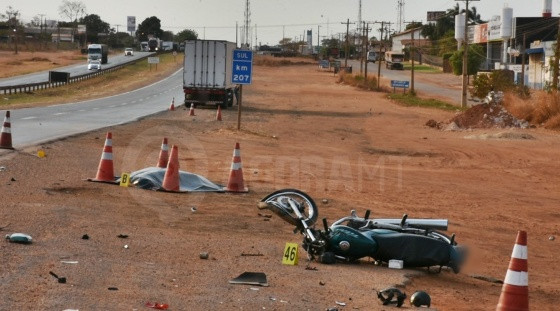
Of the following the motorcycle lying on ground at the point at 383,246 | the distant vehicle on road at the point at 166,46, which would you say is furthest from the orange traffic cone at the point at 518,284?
the distant vehicle on road at the point at 166,46

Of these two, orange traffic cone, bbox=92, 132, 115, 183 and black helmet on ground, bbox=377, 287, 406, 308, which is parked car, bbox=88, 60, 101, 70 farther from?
black helmet on ground, bbox=377, 287, 406, 308

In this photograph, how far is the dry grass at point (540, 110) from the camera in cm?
4472

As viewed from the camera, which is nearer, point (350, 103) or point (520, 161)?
point (520, 161)

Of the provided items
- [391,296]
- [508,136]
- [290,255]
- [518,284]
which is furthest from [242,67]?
[518,284]

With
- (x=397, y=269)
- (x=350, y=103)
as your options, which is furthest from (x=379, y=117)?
(x=397, y=269)

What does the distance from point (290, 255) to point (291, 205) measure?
1151 millimetres

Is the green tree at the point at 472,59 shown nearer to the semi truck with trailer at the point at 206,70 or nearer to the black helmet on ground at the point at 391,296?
the semi truck with trailer at the point at 206,70

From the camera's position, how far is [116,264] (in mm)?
9844

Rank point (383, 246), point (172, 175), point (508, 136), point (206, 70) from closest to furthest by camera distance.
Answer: point (383, 246), point (172, 175), point (508, 136), point (206, 70)

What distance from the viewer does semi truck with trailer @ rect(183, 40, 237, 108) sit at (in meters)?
50.8

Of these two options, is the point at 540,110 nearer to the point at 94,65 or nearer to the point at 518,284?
the point at 518,284

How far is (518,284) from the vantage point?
27.0 ft

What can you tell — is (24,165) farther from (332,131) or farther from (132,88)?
(132,88)

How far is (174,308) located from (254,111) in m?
46.6
